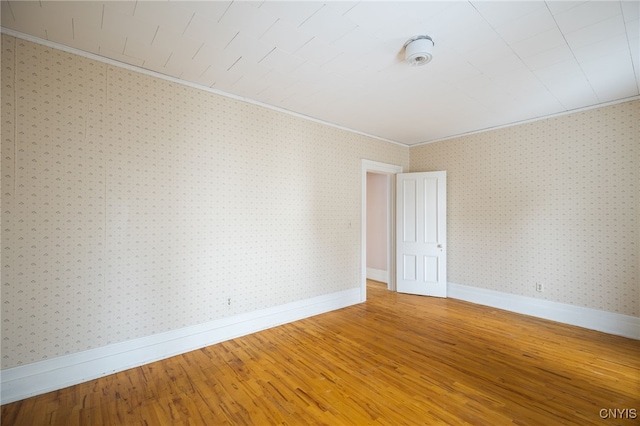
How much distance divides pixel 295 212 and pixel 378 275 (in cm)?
313

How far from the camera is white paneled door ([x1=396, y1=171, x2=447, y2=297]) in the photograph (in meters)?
4.68

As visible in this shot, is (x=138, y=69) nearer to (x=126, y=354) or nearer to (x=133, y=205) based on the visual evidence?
(x=133, y=205)

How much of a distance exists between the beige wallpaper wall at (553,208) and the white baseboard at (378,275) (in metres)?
1.48

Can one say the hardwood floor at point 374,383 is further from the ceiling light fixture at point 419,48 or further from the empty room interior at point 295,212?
the ceiling light fixture at point 419,48

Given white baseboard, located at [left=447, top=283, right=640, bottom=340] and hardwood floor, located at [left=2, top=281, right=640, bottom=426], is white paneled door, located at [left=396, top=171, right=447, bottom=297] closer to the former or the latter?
white baseboard, located at [left=447, top=283, right=640, bottom=340]

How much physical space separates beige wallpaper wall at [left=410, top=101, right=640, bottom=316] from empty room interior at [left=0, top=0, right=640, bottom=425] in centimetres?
3

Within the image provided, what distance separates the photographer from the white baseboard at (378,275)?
231 inches

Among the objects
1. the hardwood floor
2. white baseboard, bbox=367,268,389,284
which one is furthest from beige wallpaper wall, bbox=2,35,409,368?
white baseboard, bbox=367,268,389,284

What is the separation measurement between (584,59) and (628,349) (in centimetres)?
298

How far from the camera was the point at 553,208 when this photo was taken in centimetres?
371

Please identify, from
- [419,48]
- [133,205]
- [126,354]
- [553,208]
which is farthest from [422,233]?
[126,354]

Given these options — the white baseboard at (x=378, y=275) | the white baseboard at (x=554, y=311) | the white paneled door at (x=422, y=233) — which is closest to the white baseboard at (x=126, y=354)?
the white paneled door at (x=422, y=233)

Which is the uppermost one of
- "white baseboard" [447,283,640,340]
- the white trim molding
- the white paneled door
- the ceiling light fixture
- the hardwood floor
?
the white trim molding

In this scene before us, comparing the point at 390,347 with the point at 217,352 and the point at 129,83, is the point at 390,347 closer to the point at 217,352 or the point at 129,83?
the point at 217,352
